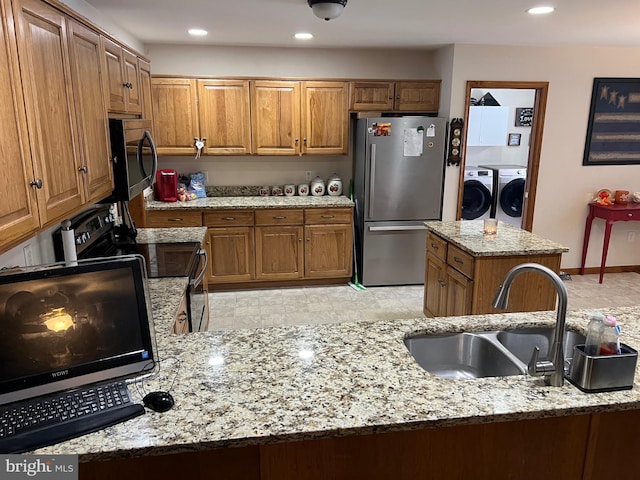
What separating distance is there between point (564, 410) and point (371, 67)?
13.5 ft

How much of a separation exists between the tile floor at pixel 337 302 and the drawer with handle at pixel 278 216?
68 centimetres

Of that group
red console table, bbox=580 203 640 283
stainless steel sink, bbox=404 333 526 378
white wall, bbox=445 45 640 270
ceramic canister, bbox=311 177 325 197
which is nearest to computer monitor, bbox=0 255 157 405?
stainless steel sink, bbox=404 333 526 378

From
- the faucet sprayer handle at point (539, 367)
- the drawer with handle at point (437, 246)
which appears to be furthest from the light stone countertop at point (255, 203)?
the faucet sprayer handle at point (539, 367)

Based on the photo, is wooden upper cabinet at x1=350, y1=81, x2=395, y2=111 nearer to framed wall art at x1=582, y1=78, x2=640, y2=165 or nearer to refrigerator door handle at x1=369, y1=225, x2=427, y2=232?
refrigerator door handle at x1=369, y1=225, x2=427, y2=232

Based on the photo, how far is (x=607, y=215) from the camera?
466 cm

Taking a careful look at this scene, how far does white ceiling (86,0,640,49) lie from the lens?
288 cm

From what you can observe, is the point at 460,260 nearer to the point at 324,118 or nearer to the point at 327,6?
the point at 327,6

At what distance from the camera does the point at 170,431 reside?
1.14 metres

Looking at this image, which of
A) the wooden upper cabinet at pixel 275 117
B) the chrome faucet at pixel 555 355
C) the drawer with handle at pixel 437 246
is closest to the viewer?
the chrome faucet at pixel 555 355

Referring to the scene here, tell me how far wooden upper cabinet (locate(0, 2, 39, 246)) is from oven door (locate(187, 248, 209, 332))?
117 cm

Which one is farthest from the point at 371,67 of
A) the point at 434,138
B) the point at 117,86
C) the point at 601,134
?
the point at 117,86

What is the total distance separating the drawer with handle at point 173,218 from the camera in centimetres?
422

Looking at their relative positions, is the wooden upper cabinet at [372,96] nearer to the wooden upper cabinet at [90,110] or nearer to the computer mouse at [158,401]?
the wooden upper cabinet at [90,110]

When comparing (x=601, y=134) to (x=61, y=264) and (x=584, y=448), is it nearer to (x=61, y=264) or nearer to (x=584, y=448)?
(x=584, y=448)
